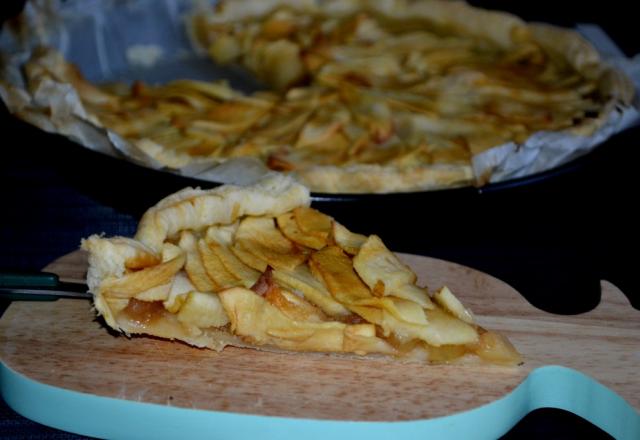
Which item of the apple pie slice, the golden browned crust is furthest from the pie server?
the golden browned crust

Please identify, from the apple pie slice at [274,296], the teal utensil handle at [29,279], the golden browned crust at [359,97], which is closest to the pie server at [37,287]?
the teal utensil handle at [29,279]

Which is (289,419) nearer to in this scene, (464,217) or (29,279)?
(29,279)

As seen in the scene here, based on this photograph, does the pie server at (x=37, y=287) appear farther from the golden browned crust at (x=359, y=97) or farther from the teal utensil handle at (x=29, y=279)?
the golden browned crust at (x=359, y=97)

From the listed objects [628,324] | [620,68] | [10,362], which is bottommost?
[620,68]

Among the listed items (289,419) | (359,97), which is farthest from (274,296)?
(359,97)

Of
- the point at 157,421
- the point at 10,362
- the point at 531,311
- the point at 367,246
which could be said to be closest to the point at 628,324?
the point at 531,311

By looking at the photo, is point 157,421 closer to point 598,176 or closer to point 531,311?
point 531,311
